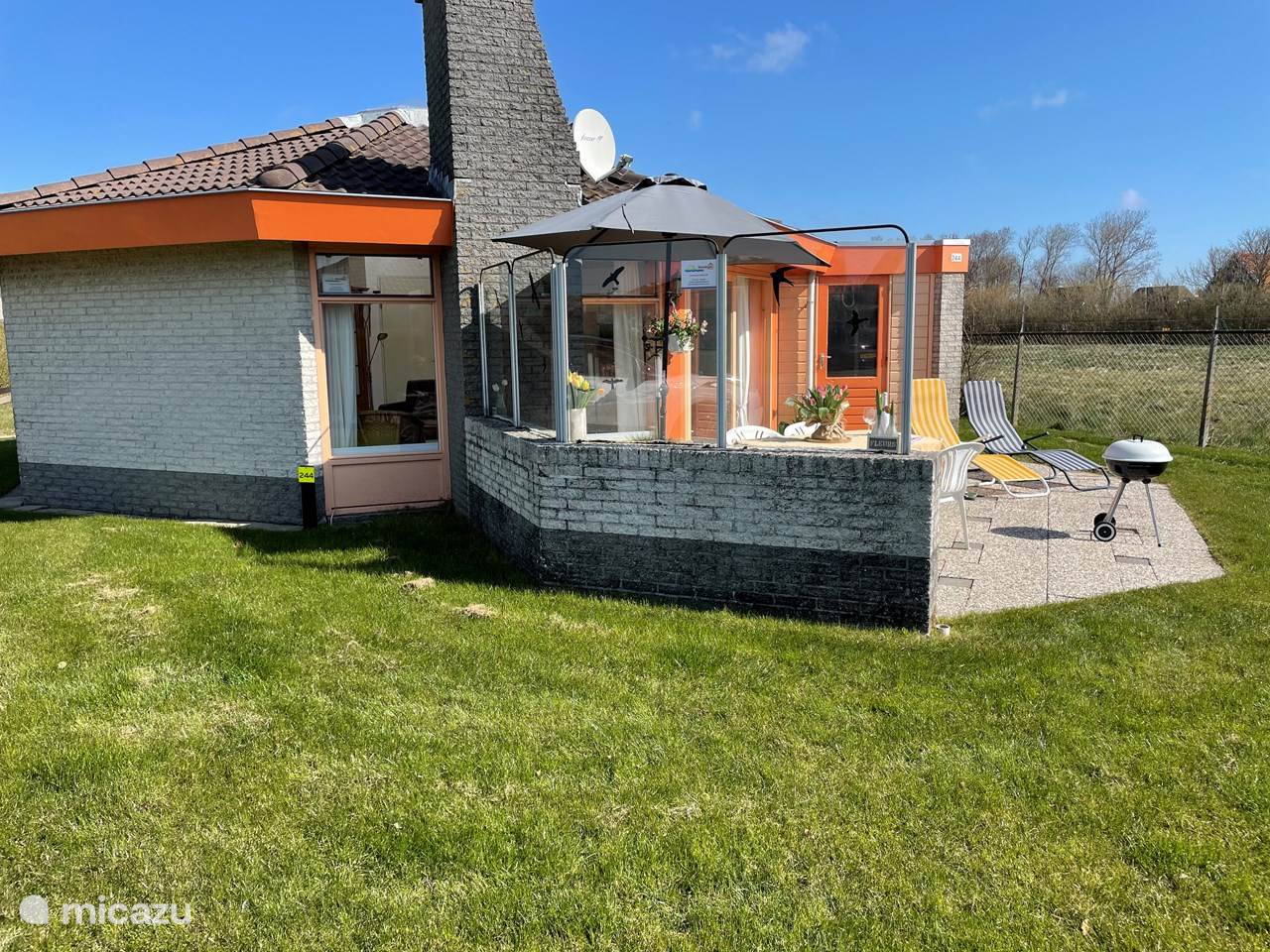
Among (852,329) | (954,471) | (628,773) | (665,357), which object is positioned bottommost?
(628,773)

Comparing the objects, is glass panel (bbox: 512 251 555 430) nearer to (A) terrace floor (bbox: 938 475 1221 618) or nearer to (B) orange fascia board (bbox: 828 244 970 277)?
(B) orange fascia board (bbox: 828 244 970 277)

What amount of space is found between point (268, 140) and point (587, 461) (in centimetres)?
653

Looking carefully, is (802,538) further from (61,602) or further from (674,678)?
(61,602)

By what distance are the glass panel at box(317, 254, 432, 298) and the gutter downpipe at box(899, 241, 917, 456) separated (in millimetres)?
5252

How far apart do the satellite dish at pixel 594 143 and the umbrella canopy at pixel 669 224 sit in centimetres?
261

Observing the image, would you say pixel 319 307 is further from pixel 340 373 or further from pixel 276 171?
pixel 276 171

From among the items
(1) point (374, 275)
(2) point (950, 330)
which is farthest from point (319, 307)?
(2) point (950, 330)

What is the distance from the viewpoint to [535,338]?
6785 mm

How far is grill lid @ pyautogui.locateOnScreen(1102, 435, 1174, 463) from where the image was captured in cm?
664

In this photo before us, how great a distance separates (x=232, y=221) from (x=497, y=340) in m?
2.55

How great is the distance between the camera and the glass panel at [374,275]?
838 cm

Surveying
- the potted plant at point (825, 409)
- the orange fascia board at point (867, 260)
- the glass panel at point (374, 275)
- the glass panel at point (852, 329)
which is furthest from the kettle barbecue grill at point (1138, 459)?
the glass panel at point (374, 275)

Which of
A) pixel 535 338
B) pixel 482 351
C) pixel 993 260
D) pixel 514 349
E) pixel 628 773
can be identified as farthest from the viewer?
pixel 993 260

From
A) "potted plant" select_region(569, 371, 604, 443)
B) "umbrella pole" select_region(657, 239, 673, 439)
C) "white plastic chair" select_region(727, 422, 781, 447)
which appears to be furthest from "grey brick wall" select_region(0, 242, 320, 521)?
"white plastic chair" select_region(727, 422, 781, 447)
